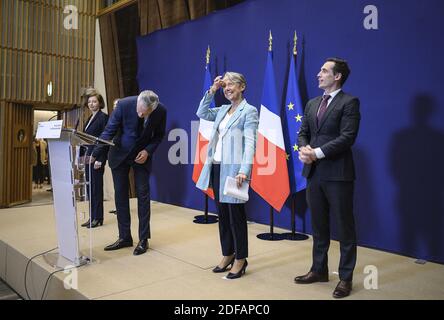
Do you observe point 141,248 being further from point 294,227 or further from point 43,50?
point 43,50

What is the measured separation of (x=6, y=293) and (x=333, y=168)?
2.53 meters

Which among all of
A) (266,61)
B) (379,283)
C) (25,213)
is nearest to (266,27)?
(266,61)

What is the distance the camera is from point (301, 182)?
11.6ft

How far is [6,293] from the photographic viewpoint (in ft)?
9.64

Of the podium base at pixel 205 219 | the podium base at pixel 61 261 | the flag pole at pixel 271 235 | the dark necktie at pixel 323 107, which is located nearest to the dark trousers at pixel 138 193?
the podium base at pixel 61 261

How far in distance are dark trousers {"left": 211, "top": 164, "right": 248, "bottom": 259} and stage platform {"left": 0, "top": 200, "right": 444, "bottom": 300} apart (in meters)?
0.18

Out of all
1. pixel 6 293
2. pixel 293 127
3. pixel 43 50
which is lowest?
pixel 6 293

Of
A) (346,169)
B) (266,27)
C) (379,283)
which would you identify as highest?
(266,27)

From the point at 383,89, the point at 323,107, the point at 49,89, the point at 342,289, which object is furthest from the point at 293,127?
the point at 49,89

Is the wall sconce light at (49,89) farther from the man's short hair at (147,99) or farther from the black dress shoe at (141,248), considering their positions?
the black dress shoe at (141,248)

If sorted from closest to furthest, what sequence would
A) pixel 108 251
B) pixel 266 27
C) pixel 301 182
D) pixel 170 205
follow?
pixel 108 251
pixel 301 182
pixel 266 27
pixel 170 205

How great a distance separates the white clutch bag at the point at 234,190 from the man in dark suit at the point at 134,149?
0.97 m

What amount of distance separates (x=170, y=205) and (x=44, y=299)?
9.70 feet
